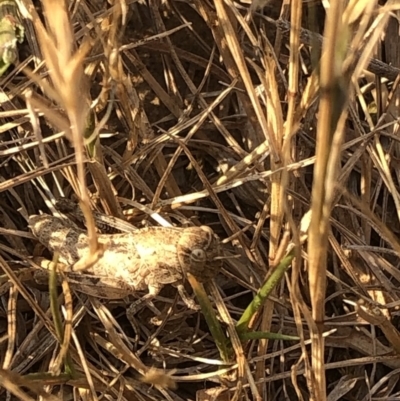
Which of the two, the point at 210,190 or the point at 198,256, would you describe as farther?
the point at 210,190

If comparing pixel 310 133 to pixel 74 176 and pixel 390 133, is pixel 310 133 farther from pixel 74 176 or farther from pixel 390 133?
pixel 74 176

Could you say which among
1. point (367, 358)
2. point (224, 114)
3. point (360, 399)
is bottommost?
point (360, 399)

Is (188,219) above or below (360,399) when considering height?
above

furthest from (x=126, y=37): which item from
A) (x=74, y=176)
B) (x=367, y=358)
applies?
(x=367, y=358)
